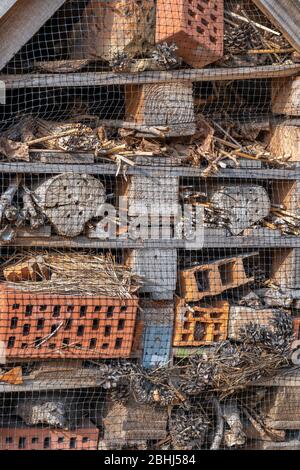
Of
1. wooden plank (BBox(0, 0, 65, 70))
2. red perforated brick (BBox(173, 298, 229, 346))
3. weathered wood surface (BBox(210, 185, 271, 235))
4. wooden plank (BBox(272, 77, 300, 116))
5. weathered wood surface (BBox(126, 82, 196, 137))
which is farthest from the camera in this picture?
wooden plank (BBox(272, 77, 300, 116))

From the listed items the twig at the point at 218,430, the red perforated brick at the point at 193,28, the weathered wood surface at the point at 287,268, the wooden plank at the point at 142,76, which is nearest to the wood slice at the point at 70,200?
the wooden plank at the point at 142,76

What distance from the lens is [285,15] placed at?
5211 mm

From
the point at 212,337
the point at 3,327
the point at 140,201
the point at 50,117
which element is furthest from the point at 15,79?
the point at 212,337

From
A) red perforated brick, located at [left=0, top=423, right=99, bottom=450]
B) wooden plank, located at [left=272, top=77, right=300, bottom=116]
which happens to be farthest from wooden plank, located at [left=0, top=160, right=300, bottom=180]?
red perforated brick, located at [left=0, top=423, right=99, bottom=450]

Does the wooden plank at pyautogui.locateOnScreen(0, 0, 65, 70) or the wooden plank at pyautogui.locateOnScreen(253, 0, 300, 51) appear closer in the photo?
the wooden plank at pyautogui.locateOnScreen(0, 0, 65, 70)

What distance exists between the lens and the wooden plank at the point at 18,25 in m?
4.76

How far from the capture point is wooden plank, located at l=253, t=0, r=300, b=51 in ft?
17.0

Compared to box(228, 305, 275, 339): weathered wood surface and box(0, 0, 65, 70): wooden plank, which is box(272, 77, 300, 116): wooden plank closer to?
box(228, 305, 275, 339): weathered wood surface

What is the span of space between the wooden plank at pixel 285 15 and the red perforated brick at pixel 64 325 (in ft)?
5.08

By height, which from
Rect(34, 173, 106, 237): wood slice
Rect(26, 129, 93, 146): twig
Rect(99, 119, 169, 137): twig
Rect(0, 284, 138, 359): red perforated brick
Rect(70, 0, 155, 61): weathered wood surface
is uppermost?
Rect(70, 0, 155, 61): weathered wood surface

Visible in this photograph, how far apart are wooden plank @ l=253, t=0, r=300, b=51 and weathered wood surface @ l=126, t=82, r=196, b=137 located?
541mm

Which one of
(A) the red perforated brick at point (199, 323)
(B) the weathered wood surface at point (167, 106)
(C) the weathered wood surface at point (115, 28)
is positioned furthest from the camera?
(A) the red perforated brick at point (199, 323)

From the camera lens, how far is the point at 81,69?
5082 millimetres

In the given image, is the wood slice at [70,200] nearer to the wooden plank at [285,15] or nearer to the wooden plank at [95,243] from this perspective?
the wooden plank at [95,243]
